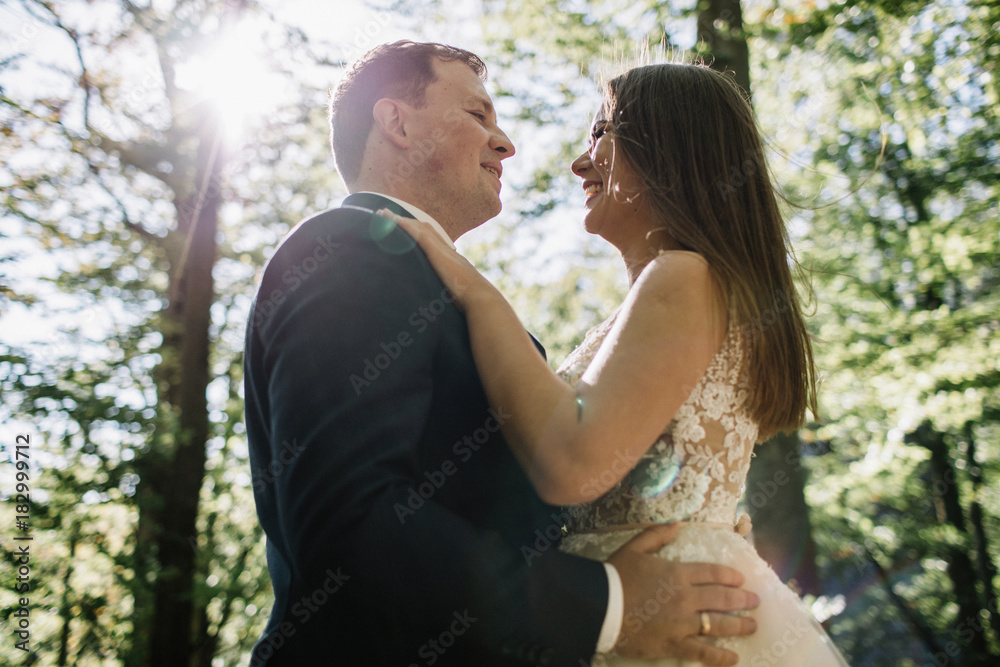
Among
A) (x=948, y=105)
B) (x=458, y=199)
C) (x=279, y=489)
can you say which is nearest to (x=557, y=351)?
(x=948, y=105)

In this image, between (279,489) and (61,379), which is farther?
(61,379)

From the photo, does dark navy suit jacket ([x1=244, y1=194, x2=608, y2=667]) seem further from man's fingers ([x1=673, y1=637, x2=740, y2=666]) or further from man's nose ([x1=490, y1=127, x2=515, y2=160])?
man's nose ([x1=490, y1=127, x2=515, y2=160])

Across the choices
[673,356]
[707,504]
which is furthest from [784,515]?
[673,356]

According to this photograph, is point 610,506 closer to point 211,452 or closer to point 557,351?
point 211,452

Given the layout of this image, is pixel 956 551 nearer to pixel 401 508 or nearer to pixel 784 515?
pixel 784 515

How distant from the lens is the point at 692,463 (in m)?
2.15

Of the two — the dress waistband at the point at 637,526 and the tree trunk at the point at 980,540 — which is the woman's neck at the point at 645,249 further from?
the tree trunk at the point at 980,540

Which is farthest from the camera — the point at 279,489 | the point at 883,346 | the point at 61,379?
the point at 883,346

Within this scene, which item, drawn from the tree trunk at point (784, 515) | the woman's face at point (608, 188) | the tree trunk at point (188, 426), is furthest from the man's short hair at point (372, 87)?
the tree trunk at point (188, 426)

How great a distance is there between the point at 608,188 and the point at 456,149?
0.73m

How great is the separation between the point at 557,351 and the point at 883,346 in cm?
871

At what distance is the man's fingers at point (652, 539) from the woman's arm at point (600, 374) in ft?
0.69

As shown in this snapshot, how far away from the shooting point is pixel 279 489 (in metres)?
1.58

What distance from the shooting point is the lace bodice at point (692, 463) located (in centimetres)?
214
